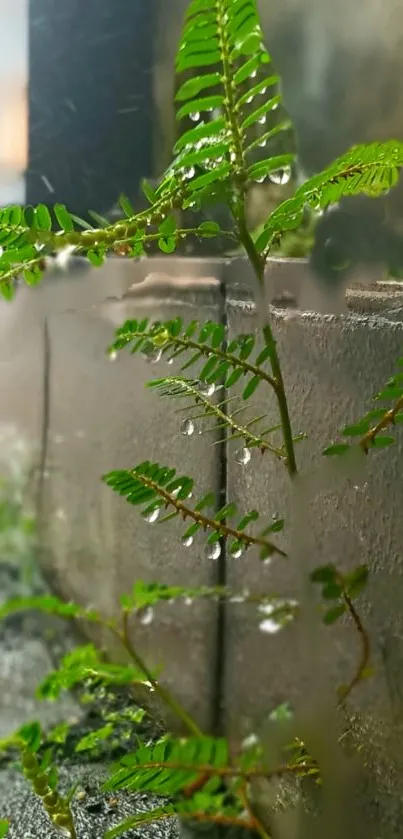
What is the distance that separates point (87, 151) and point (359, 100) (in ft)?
1.60

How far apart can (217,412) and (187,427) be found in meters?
0.08

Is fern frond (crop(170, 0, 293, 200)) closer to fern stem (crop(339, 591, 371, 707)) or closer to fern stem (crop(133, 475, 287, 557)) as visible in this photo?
fern stem (crop(133, 475, 287, 557))

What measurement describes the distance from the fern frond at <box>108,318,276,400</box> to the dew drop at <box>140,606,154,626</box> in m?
0.37

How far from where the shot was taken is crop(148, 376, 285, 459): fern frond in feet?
2.09

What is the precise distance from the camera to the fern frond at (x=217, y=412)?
637 millimetres

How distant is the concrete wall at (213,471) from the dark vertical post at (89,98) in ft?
0.52

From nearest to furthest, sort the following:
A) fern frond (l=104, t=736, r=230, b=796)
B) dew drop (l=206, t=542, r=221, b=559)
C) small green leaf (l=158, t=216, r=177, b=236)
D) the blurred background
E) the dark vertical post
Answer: fern frond (l=104, t=736, r=230, b=796), small green leaf (l=158, t=216, r=177, b=236), dew drop (l=206, t=542, r=221, b=559), the blurred background, the dark vertical post

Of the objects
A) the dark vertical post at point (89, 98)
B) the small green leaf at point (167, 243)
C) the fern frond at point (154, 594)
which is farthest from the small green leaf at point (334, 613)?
the dark vertical post at point (89, 98)

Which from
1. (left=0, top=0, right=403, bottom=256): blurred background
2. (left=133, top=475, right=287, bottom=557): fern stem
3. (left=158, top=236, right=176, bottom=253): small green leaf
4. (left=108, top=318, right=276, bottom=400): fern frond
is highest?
(left=0, top=0, right=403, bottom=256): blurred background

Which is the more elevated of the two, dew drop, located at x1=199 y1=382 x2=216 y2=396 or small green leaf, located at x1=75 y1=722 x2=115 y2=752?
dew drop, located at x1=199 y1=382 x2=216 y2=396

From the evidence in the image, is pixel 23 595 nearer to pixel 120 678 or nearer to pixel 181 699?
pixel 181 699

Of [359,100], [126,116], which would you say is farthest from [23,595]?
[359,100]

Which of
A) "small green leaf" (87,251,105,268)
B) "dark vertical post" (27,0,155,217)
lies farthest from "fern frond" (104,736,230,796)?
"dark vertical post" (27,0,155,217)

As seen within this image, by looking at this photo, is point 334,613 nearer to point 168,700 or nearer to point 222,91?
point 168,700
